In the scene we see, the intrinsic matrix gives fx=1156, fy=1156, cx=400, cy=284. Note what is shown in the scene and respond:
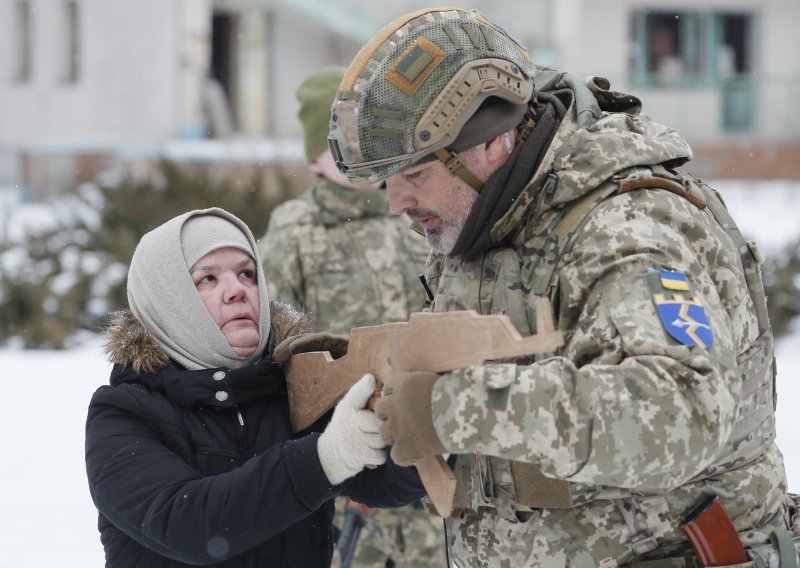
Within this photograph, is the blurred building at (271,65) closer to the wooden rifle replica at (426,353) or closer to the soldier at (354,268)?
the soldier at (354,268)

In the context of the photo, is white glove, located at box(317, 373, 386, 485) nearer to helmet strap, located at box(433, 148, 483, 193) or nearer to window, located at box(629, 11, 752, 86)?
helmet strap, located at box(433, 148, 483, 193)

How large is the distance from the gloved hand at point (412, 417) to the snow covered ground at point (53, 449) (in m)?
1.96

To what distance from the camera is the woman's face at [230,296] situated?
268 centimetres

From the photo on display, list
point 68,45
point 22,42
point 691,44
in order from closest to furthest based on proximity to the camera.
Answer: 1. point 68,45
2. point 22,42
3. point 691,44

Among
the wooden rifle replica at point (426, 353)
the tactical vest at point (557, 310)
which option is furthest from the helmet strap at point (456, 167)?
the wooden rifle replica at point (426, 353)

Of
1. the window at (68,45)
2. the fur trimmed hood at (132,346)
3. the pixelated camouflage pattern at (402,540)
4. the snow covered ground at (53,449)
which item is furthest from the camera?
Answer: the window at (68,45)

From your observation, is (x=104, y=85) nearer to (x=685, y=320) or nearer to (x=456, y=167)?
(x=456, y=167)

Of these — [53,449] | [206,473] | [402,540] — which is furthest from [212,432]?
[53,449]

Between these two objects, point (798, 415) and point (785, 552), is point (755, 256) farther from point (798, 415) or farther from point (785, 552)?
point (798, 415)

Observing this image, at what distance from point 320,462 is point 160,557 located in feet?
1.51

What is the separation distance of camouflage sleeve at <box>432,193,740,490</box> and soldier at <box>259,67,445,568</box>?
2.42 meters

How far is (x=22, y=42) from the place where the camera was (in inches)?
825

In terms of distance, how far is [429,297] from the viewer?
2.87 m

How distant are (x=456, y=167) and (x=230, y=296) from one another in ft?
2.13
